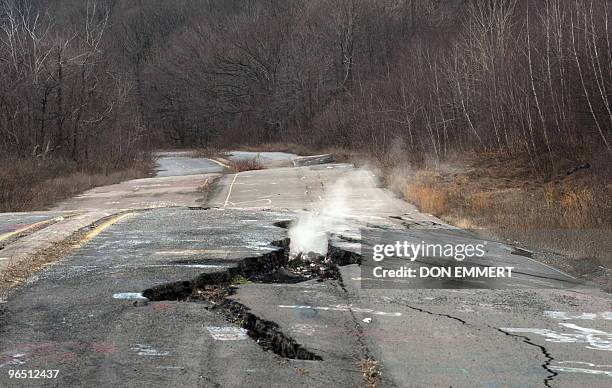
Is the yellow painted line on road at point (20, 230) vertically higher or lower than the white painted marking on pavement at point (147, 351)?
higher

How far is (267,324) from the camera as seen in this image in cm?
582

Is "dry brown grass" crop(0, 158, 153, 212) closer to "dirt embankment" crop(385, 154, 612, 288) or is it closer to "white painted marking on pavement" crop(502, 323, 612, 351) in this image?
"dirt embankment" crop(385, 154, 612, 288)

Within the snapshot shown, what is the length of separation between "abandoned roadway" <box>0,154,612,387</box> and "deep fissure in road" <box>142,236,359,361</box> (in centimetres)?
2

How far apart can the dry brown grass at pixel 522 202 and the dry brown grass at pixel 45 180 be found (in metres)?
12.6

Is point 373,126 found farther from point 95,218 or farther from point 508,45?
point 95,218

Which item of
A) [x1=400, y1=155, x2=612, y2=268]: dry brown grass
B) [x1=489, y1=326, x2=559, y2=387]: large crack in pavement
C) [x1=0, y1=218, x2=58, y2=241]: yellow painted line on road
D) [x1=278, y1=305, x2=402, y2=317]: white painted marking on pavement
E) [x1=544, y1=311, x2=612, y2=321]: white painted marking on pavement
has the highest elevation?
[x1=400, y1=155, x2=612, y2=268]: dry brown grass

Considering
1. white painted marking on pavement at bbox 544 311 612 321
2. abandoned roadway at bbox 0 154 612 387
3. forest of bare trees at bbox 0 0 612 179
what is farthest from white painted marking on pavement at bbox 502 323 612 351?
forest of bare trees at bbox 0 0 612 179

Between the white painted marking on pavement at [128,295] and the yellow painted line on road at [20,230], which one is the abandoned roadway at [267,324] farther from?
the yellow painted line on road at [20,230]

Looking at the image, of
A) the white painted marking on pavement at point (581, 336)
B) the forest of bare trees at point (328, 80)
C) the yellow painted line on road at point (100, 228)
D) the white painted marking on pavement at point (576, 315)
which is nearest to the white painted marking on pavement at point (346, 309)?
the white painted marking on pavement at point (581, 336)

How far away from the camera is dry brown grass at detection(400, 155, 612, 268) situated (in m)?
12.3

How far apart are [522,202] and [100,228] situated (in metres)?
11.4

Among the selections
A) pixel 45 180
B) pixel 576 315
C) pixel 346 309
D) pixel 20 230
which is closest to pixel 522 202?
pixel 576 315

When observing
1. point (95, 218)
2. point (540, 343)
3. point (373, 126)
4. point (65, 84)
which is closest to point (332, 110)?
point (373, 126)

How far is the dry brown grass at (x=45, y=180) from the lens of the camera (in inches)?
918
